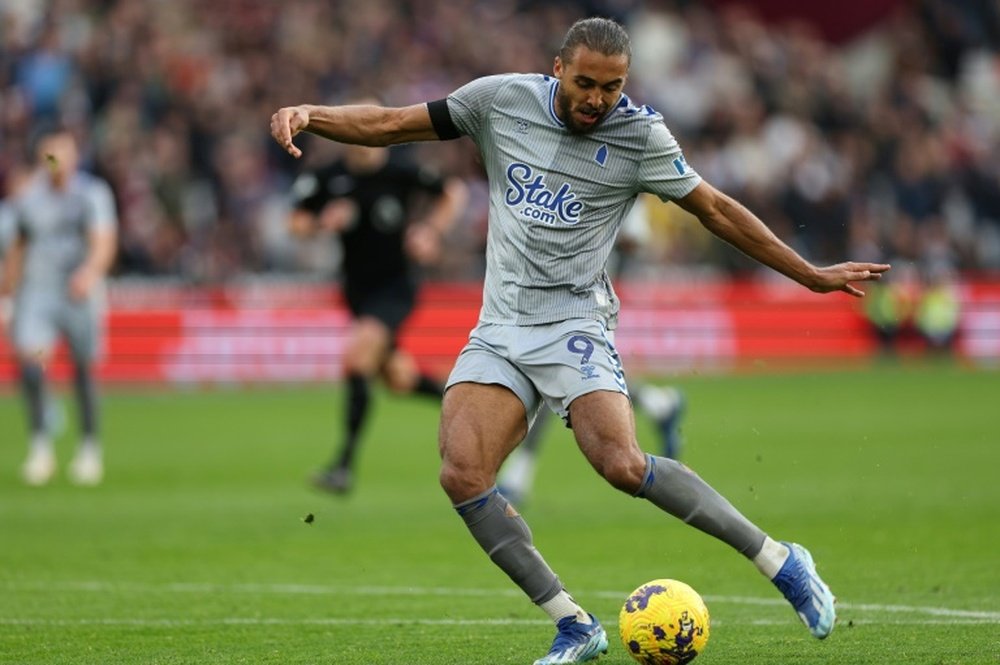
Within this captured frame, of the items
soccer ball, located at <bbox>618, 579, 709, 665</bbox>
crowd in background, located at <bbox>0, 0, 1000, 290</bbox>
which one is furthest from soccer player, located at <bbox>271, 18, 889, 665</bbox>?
crowd in background, located at <bbox>0, 0, 1000, 290</bbox>

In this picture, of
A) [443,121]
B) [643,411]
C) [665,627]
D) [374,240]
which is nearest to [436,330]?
[374,240]

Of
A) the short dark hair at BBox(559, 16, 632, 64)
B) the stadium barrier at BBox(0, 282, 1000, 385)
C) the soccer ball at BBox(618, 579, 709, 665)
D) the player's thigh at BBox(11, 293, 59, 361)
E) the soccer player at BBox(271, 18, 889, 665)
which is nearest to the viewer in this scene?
the soccer ball at BBox(618, 579, 709, 665)

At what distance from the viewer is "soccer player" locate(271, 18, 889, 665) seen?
7.03m

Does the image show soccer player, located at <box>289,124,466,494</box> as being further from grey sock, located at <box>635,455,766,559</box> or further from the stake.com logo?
grey sock, located at <box>635,455,766,559</box>

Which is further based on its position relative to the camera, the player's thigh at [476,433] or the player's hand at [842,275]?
the player's hand at [842,275]

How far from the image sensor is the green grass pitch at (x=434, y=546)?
24.9ft

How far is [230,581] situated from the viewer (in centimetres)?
967

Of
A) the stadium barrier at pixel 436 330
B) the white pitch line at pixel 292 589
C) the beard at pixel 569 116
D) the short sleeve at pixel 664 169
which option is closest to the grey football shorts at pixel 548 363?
the short sleeve at pixel 664 169

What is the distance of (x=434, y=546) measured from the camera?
11125 mm

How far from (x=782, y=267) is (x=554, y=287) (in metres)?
0.91

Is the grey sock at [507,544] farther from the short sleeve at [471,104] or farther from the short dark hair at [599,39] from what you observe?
the short dark hair at [599,39]

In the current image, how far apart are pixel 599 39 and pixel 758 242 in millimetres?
1029

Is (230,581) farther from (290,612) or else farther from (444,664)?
(444,664)

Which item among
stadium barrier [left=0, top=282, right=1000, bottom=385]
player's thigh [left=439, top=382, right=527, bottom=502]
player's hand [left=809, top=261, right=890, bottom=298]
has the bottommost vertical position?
stadium barrier [left=0, top=282, right=1000, bottom=385]
